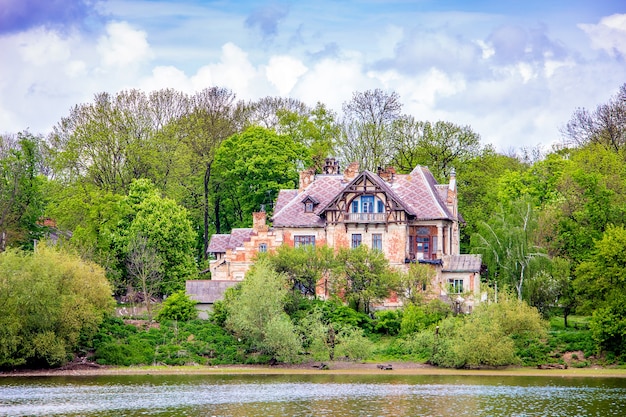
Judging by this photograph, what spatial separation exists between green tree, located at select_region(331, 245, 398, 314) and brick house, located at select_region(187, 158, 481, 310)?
243cm

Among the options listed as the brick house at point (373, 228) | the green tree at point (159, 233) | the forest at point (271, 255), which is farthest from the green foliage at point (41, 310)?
the brick house at point (373, 228)

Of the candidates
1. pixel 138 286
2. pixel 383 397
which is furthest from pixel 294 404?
pixel 138 286

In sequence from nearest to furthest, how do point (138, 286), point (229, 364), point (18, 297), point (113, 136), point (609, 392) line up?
point (609, 392) → point (18, 297) → point (229, 364) → point (138, 286) → point (113, 136)

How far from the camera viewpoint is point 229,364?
2785 inches

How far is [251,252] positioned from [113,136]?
51.0 ft

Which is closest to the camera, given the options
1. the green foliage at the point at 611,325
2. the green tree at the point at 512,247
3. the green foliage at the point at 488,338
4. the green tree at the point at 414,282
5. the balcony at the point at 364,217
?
the green foliage at the point at 488,338

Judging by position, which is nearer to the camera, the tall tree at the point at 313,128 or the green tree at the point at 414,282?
the green tree at the point at 414,282

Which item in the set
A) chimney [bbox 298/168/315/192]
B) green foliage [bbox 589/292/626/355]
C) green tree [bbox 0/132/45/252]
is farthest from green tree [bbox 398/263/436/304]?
green tree [bbox 0/132/45/252]

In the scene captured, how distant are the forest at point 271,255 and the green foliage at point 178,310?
13 cm

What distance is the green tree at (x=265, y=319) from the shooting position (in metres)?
69.4

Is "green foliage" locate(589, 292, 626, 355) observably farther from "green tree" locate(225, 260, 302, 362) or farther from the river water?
"green tree" locate(225, 260, 302, 362)

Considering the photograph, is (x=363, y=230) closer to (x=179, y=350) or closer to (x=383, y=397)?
(x=179, y=350)

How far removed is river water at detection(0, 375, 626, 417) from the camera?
171 ft

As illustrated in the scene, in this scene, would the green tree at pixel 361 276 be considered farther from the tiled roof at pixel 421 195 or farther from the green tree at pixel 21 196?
the green tree at pixel 21 196
